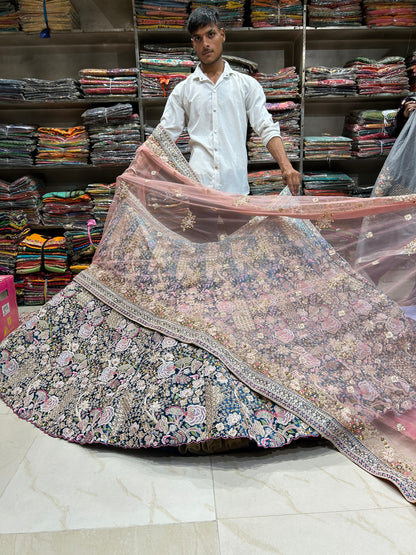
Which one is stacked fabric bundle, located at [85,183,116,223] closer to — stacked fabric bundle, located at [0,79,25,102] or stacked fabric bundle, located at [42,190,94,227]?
stacked fabric bundle, located at [42,190,94,227]

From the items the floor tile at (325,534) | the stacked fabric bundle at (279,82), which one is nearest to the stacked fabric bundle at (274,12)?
the stacked fabric bundle at (279,82)

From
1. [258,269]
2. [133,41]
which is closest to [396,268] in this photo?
[258,269]

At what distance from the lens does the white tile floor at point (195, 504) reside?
45.3 inches

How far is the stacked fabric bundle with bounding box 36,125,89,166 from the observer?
3.49 meters

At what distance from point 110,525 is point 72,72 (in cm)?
349

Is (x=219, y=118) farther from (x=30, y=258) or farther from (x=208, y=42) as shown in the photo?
(x=30, y=258)

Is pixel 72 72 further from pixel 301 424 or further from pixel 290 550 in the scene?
pixel 290 550

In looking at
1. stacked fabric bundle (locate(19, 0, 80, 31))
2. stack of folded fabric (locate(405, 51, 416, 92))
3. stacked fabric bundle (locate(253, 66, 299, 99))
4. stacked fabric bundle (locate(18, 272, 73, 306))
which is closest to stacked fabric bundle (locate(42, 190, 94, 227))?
stacked fabric bundle (locate(18, 272, 73, 306))

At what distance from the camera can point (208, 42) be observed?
2117mm

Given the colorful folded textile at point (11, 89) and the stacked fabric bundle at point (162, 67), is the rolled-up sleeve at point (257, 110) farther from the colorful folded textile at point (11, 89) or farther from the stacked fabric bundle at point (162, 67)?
the colorful folded textile at point (11, 89)

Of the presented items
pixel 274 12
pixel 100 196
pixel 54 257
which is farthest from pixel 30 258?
pixel 274 12

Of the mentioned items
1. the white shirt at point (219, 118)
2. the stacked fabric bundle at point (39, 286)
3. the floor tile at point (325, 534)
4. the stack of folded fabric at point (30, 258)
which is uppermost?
the white shirt at point (219, 118)

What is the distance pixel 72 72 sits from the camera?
366 cm

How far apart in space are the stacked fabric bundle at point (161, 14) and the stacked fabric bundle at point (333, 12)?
36.9 inches
